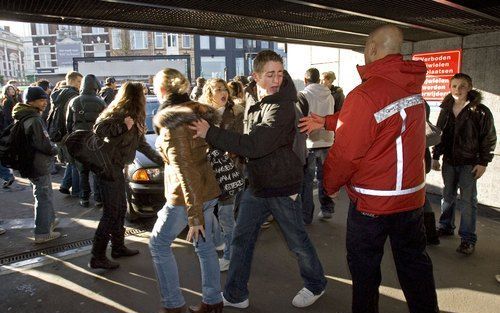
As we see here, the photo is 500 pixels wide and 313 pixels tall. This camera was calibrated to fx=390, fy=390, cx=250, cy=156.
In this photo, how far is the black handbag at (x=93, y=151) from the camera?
3824 millimetres

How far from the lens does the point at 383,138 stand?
2305 millimetres

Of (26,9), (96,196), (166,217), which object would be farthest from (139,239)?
(26,9)

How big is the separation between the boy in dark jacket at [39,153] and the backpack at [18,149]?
0.03m

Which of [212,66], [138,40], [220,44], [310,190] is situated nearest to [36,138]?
[310,190]

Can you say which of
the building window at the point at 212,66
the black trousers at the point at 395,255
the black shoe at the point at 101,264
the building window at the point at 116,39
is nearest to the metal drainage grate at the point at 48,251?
the black shoe at the point at 101,264

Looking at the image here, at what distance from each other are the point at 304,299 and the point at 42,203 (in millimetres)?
3457

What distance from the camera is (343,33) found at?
5367mm

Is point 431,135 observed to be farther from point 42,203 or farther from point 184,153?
point 42,203

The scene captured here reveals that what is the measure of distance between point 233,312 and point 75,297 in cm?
152

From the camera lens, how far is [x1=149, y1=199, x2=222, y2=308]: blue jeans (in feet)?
9.37

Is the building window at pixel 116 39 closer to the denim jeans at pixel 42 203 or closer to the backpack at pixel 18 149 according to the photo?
the backpack at pixel 18 149

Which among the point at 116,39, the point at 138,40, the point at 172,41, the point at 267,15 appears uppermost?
the point at 116,39

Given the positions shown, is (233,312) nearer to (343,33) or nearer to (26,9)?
(26,9)

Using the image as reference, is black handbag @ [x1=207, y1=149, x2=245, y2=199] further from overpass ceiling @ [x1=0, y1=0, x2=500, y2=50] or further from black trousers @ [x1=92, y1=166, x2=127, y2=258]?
overpass ceiling @ [x1=0, y1=0, x2=500, y2=50]
